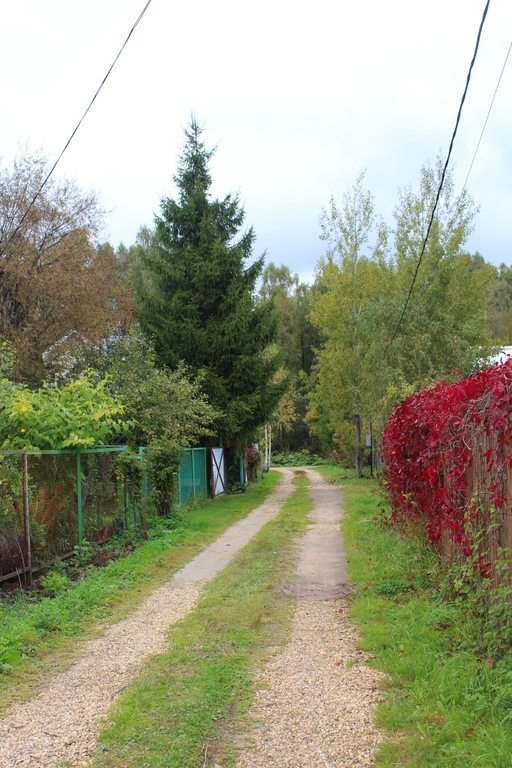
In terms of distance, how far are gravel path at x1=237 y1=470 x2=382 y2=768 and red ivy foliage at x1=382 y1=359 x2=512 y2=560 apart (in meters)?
1.33

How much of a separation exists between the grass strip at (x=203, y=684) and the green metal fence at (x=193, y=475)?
8494mm

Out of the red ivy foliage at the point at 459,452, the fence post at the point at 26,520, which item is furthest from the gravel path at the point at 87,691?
the red ivy foliage at the point at 459,452

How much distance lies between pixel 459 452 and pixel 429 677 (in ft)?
6.27

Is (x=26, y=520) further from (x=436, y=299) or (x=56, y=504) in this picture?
(x=436, y=299)

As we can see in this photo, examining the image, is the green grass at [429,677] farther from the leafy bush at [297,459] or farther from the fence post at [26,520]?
the leafy bush at [297,459]

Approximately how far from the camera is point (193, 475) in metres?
18.5

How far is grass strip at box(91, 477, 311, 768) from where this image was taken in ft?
12.1

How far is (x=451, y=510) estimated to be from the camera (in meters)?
5.54

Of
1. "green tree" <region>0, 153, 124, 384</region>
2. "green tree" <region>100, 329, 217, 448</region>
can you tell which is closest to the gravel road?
"green tree" <region>100, 329, 217, 448</region>

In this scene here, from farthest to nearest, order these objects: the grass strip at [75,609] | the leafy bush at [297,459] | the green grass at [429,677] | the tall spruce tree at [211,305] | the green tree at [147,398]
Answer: the leafy bush at [297,459]
the tall spruce tree at [211,305]
the green tree at [147,398]
the grass strip at [75,609]
the green grass at [429,677]

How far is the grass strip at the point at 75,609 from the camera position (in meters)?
5.20

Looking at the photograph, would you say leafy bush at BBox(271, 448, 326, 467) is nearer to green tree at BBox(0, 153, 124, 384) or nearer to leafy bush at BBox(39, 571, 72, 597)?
green tree at BBox(0, 153, 124, 384)

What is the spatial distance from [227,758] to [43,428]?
21.0ft

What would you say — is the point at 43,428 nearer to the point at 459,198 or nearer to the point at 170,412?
the point at 170,412
